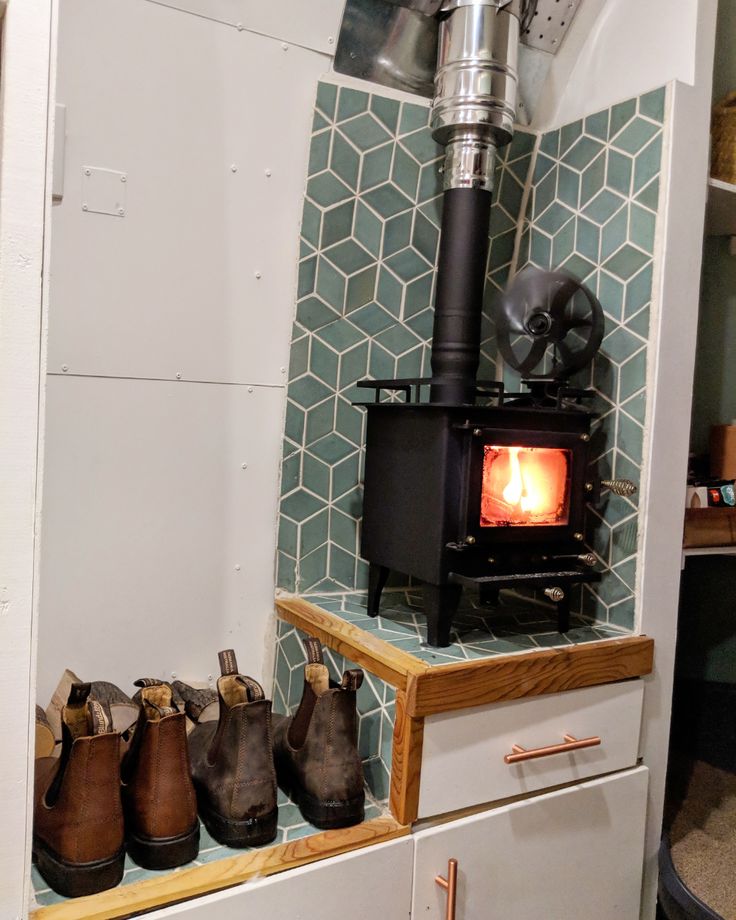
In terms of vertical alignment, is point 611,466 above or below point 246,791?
above

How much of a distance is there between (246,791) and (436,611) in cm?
44

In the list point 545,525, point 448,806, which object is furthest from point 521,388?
point 448,806

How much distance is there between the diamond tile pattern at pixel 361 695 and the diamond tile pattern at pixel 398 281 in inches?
4.4

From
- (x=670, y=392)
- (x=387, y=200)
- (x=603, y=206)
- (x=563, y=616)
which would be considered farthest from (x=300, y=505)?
(x=603, y=206)

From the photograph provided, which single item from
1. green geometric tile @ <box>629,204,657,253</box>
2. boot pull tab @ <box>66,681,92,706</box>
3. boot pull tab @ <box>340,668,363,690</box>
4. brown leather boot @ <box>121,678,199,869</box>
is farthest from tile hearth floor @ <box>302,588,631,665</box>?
green geometric tile @ <box>629,204,657,253</box>

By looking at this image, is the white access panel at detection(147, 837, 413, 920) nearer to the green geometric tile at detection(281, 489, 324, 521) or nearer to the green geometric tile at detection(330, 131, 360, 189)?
the green geometric tile at detection(281, 489, 324, 521)

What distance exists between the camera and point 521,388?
6.28 feet

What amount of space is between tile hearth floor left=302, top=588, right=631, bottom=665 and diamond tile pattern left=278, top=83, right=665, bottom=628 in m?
0.07

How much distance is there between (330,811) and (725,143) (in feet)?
5.29

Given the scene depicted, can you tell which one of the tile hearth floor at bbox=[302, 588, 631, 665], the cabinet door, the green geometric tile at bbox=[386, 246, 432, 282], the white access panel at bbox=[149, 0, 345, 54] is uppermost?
the white access panel at bbox=[149, 0, 345, 54]

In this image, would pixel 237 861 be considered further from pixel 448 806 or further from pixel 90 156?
pixel 90 156

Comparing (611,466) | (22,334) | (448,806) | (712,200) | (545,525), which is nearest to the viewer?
(22,334)

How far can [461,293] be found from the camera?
160 centimetres

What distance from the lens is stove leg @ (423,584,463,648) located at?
1.44m
